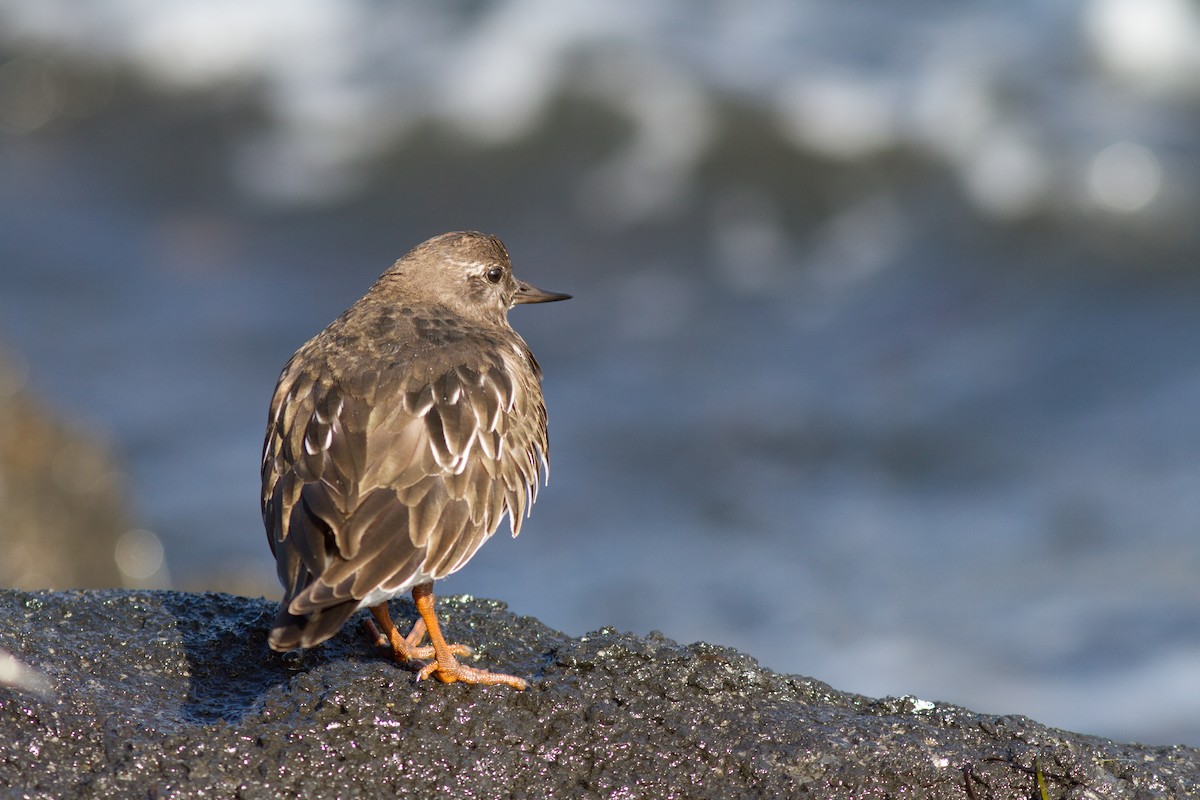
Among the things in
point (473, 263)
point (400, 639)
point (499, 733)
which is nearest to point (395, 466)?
point (400, 639)

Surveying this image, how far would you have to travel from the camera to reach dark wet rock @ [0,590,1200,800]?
10.4ft

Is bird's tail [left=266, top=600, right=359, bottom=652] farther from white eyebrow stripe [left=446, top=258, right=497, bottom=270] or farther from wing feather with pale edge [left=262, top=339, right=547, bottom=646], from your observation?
white eyebrow stripe [left=446, top=258, right=497, bottom=270]

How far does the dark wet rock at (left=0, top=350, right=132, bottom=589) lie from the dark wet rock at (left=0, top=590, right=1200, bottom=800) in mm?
3933

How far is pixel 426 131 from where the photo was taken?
564 inches


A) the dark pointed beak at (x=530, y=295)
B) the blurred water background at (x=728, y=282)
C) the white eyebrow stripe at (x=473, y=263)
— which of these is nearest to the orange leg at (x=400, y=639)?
the white eyebrow stripe at (x=473, y=263)

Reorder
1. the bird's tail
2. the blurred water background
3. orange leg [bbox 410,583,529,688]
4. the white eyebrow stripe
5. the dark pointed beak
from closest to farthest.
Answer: the bird's tail → orange leg [bbox 410,583,529,688] → the white eyebrow stripe → the dark pointed beak → the blurred water background

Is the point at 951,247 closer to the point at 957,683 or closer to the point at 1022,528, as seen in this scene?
the point at 1022,528

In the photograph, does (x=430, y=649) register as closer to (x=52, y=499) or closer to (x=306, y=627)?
(x=306, y=627)

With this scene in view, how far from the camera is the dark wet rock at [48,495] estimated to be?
24.8ft

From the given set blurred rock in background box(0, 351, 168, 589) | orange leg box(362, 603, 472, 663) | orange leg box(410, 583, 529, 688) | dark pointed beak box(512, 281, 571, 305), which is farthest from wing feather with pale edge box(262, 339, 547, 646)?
blurred rock in background box(0, 351, 168, 589)

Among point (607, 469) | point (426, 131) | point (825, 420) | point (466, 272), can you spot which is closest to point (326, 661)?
point (466, 272)

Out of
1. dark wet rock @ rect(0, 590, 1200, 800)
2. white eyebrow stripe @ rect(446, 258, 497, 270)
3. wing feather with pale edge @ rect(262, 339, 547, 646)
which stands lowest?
dark wet rock @ rect(0, 590, 1200, 800)

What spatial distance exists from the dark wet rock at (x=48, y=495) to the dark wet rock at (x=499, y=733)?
12.9ft

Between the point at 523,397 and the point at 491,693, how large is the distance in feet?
3.74
